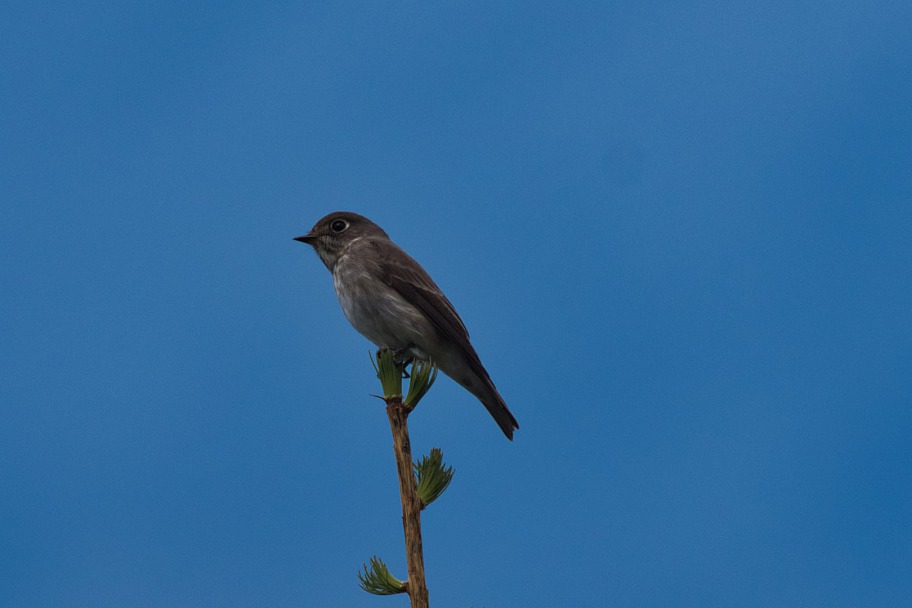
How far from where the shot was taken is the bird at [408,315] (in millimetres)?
8719

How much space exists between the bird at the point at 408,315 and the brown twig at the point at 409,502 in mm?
2851

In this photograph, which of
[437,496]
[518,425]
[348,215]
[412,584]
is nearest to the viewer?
[412,584]

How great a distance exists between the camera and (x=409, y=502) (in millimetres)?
5301

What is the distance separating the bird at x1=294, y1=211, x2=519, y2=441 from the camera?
8.72m

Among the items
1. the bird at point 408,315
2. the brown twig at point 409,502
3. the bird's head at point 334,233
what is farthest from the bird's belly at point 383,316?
the brown twig at point 409,502

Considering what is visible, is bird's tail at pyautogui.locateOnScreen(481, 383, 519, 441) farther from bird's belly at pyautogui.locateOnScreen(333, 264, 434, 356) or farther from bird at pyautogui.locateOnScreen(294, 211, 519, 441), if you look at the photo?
bird's belly at pyautogui.locateOnScreen(333, 264, 434, 356)

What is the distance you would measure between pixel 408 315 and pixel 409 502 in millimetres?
3565

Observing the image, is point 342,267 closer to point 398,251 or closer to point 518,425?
point 398,251

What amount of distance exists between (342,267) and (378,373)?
130 inches

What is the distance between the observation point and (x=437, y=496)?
5520mm

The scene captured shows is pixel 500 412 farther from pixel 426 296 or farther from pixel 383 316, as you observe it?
pixel 383 316

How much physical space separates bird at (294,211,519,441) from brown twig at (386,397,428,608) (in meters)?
2.85

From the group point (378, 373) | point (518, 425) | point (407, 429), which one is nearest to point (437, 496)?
point (407, 429)

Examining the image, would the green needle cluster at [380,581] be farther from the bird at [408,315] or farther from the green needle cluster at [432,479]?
the bird at [408,315]
